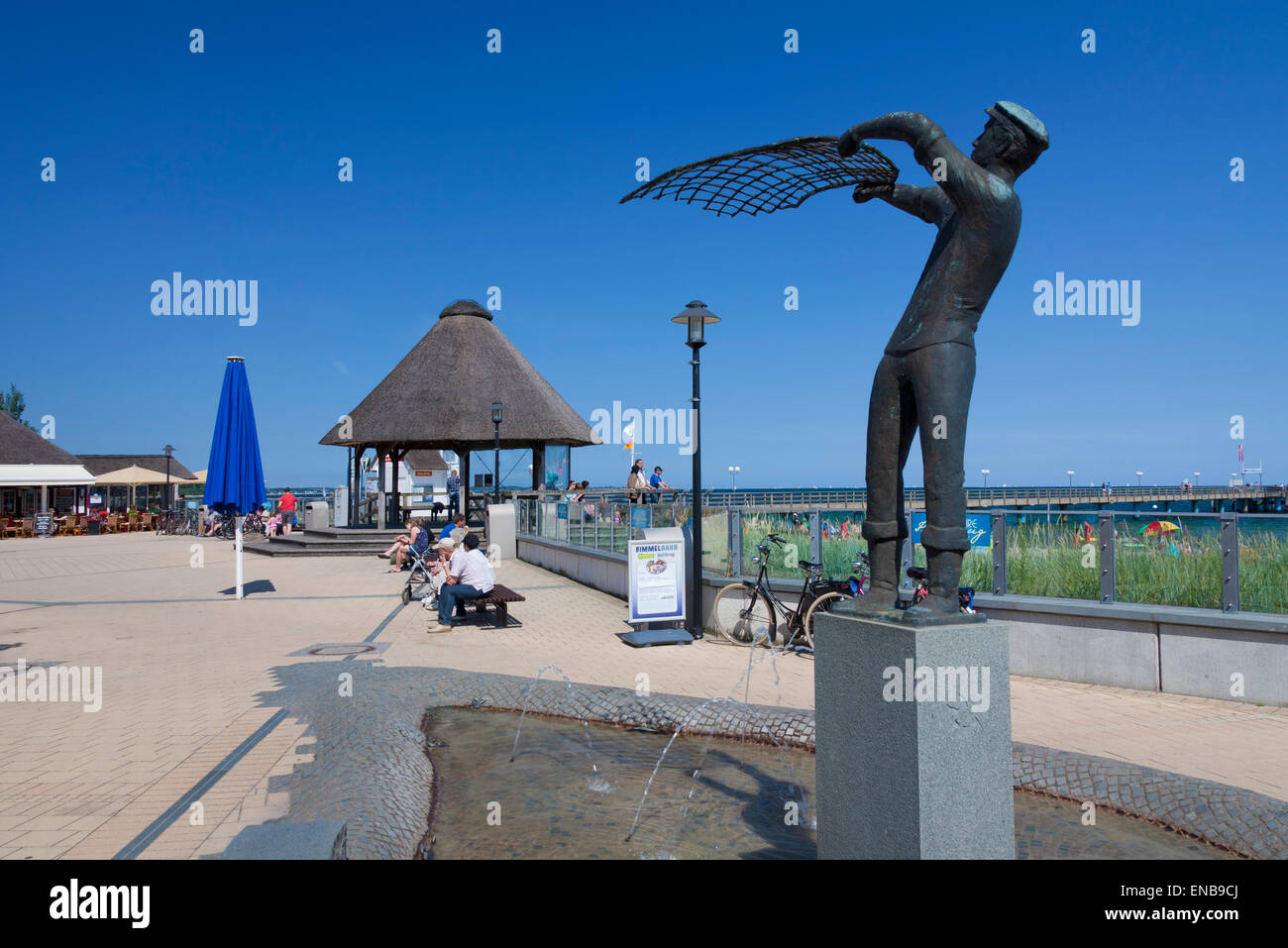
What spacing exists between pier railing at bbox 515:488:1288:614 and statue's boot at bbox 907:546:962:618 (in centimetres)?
556

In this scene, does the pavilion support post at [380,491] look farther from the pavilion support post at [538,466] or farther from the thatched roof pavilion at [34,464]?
the thatched roof pavilion at [34,464]

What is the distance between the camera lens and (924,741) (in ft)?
10.5

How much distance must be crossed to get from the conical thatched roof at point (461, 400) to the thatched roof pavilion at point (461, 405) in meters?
0.03

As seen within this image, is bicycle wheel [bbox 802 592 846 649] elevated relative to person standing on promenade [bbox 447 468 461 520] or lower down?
lower down

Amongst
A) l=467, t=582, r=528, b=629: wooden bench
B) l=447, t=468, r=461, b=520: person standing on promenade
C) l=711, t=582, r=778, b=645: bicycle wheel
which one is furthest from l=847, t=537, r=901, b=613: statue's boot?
l=447, t=468, r=461, b=520: person standing on promenade

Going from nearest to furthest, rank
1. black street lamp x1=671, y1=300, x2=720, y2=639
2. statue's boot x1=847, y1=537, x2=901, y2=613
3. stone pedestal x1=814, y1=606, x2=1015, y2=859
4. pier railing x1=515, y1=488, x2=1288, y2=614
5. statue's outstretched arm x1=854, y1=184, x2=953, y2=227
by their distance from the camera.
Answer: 1. stone pedestal x1=814, y1=606, x2=1015, y2=859
2. statue's boot x1=847, y1=537, x2=901, y2=613
3. statue's outstretched arm x1=854, y1=184, x2=953, y2=227
4. pier railing x1=515, y1=488, x2=1288, y2=614
5. black street lamp x1=671, y1=300, x2=720, y2=639

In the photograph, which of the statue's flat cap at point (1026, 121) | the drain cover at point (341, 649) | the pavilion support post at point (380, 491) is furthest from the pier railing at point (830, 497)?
the drain cover at point (341, 649)

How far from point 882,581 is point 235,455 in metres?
13.2

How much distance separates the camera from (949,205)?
393cm

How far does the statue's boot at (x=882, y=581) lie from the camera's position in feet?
12.6

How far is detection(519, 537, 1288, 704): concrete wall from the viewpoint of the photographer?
7.27 metres

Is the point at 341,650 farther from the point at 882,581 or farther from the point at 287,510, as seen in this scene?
the point at 287,510

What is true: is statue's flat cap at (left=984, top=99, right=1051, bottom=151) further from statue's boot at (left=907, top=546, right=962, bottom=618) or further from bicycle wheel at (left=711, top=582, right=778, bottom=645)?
bicycle wheel at (left=711, top=582, right=778, bottom=645)
